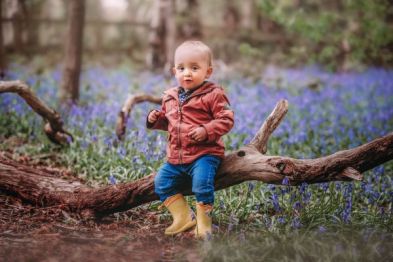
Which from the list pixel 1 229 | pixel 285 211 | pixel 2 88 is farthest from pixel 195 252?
pixel 2 88

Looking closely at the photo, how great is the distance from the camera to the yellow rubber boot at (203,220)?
3.90m

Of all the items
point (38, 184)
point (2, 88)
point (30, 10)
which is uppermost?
point (30, 10)

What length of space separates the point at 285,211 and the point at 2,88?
3.39m

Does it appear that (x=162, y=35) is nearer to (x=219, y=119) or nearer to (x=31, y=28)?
(x=31, y=28)

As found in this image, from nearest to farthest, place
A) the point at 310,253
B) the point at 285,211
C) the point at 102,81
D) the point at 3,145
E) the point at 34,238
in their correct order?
the point at 310,253, the point at 34,238, the point at 285,211, the point at 3,145, the point at 102,81

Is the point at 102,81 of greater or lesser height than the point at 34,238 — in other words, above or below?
above

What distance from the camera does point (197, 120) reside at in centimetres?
393

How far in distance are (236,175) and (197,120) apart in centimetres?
57

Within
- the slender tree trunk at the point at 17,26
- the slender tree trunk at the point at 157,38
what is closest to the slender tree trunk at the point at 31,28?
the slender tree trunk at the point at 17,26

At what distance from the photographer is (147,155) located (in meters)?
5.41

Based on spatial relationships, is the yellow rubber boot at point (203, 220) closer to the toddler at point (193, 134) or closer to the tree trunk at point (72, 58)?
the toddler at point (193, 134)

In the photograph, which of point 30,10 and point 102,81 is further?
point 30,10

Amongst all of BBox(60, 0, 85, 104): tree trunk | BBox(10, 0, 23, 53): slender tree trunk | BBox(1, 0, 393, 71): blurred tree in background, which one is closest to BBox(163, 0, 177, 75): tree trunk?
BBox(1, 0, 393, 71): blurred tree in background

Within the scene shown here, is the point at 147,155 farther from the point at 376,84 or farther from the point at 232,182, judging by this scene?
the point at 376,84
